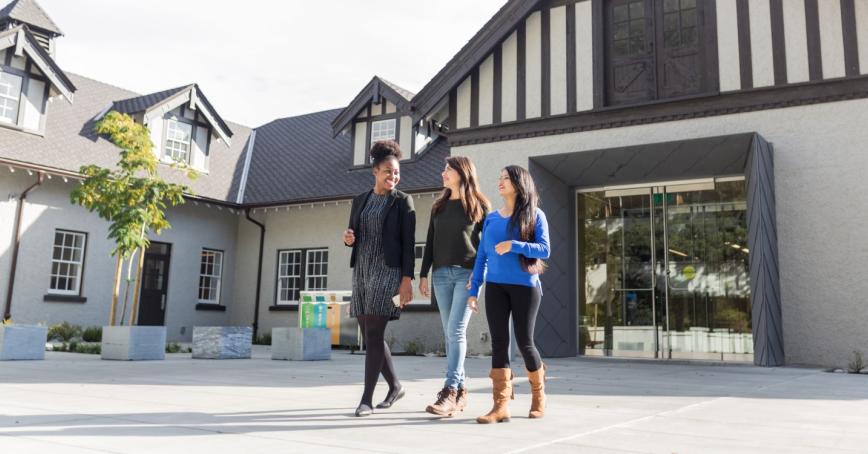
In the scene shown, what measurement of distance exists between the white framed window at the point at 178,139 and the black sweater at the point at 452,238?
15.0 m

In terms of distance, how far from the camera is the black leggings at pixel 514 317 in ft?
15.1

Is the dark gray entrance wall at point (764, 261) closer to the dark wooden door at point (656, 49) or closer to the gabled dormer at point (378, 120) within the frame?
the dark wooden door at point (656, 49)

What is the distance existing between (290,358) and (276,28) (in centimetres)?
527

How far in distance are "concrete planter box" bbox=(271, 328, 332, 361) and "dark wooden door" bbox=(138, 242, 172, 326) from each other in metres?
7.86

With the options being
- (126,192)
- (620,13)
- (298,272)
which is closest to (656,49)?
(620,13)

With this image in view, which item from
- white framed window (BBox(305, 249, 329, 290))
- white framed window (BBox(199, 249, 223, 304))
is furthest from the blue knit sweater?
white framed window (BBox(199, 249, 223, 304))

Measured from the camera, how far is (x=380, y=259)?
4.84m

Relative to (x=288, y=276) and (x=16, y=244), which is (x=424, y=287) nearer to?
(x=16, y=244)

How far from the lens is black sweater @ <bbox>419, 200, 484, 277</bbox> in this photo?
16.2ft

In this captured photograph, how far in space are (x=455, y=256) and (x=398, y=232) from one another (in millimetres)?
443

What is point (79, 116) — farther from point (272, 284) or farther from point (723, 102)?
point (723, 102)

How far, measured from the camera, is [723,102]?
10.8 metres

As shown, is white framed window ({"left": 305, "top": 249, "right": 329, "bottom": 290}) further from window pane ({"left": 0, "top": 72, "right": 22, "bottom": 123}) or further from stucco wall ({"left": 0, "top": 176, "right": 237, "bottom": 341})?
window pane ({"left": 0, "top": 72, "right": 22, "bottom": 123})

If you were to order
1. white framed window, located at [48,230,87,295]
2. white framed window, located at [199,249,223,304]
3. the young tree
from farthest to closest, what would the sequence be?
white framed window, located at [199,249,223,304] < white framed window, located at [48,230,87,295] < the young tree
